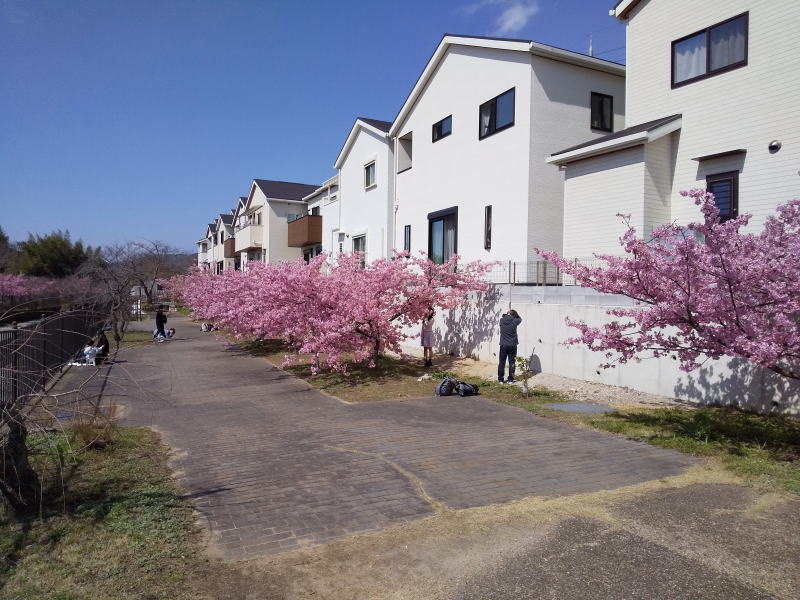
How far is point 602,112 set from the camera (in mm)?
16297

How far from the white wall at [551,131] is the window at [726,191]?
419 cm

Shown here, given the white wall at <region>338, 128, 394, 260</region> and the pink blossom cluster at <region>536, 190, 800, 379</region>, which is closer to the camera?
the pink blossom cluster at <region>536, 190, 800, 379</region>

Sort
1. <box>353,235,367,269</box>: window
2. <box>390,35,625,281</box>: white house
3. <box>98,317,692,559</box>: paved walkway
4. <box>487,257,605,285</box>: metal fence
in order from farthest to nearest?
1. <box>353,235,367,269</box>: window
2. <box>390,35,625,281</box>: white house
3. <box>487,257,605,285</box>: metal fence
4. <box>98,317,692,559</box>: paved walkway

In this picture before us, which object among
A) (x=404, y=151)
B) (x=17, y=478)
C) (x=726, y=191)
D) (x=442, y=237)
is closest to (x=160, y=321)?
(x=404, y=151)

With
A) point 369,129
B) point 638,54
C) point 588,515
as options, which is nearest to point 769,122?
point 638,54

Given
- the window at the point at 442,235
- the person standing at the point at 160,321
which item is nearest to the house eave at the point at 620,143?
Result: the window at the point at 442,235

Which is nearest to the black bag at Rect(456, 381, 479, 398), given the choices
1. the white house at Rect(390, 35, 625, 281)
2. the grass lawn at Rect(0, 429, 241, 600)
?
the white house at Rect(390, 35, 625, 281)

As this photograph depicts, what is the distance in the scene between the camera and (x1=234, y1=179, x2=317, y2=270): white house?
3788 centimetres

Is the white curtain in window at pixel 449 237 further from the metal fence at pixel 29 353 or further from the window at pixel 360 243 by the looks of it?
the metal fence at pixel 29 353

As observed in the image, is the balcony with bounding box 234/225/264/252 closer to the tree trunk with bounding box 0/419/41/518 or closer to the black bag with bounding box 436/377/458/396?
the black bag with bounding box 436/377/458/396

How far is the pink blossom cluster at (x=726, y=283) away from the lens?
592cm

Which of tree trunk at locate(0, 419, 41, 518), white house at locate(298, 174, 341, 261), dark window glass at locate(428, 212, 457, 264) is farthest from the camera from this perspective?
white house at locate(298, 174, 341, 261)

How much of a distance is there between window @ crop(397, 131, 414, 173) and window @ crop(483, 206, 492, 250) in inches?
249

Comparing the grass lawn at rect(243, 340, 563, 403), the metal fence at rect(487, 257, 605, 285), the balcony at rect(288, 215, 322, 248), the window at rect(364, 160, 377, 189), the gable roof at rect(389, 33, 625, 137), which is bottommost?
the grass lawn at rect(243, 340, 563, 403)
